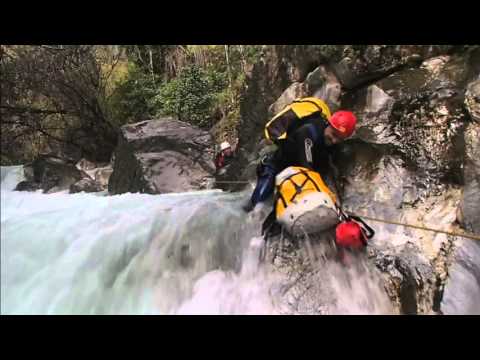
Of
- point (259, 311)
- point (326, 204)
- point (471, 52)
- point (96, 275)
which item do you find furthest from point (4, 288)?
A: point (471, 52)

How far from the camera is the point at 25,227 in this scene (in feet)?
9.08

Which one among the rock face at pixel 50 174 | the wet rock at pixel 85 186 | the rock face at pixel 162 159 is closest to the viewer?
the rock face at pixel 50 174

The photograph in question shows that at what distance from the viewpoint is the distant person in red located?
19.3 feet

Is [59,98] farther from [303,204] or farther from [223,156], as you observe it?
[303,204]

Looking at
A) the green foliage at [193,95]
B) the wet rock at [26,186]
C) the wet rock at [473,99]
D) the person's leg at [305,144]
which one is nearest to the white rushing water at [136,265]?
the person's leg at [305,144]

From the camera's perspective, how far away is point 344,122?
2.98m

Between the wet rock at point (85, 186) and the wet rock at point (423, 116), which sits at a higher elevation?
the wet rock at point (423, 116)

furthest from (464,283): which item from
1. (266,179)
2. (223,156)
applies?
(223,156)

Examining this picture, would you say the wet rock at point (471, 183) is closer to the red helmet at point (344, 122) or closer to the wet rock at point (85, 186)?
the red helmet at point (344, 122)

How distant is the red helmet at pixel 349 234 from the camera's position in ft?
7.89

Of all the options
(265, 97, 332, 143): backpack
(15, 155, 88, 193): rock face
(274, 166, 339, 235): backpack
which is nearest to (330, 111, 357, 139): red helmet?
(265, 97, 332, 143): backpack

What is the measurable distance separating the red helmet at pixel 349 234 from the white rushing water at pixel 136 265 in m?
0.28

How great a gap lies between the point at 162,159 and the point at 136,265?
3235mm

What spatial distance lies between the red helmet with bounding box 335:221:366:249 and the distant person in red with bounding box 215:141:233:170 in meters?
3.60
